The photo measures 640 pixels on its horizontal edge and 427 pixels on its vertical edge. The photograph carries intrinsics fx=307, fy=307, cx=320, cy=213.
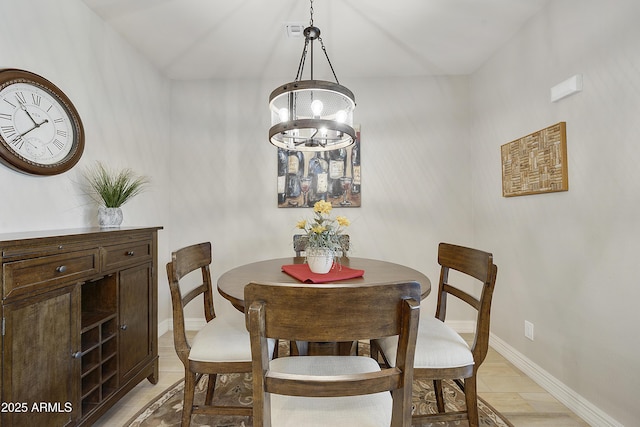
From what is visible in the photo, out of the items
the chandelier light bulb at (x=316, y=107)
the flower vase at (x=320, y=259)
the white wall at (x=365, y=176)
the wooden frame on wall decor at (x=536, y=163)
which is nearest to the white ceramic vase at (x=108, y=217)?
the white wall at (x=365, y=176)

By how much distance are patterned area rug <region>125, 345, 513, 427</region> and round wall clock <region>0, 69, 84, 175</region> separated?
4.90 ft

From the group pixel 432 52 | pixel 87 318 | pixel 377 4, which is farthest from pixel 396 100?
pixel 87 318

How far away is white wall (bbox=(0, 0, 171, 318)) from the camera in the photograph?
1620 millimetres

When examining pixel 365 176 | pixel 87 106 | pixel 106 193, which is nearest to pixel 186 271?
pixel 106 193

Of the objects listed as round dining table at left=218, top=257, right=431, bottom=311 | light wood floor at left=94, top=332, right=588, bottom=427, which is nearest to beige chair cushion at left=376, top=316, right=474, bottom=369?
round dining table at left=218, top=257, right=431, bottom=311

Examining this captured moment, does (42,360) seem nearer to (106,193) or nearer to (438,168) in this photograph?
(106,193)

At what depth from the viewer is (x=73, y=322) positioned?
1438 mm

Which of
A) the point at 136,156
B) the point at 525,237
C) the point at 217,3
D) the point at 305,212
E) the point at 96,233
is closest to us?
the point at 96,233

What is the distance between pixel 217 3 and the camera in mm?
2049

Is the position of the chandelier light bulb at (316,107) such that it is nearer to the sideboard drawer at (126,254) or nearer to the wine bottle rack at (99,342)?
the sideboard drawer at (126,254)

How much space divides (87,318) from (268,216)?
5.56 feet

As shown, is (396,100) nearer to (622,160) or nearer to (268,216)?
(268,216)

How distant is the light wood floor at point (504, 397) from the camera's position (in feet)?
5.71

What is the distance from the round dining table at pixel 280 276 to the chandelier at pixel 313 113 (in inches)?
30.9
